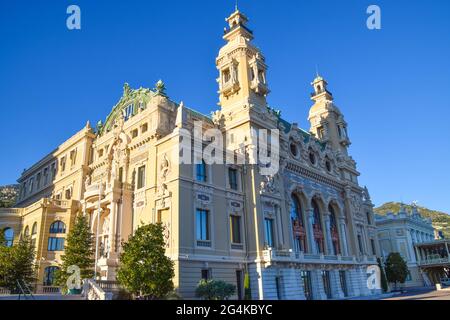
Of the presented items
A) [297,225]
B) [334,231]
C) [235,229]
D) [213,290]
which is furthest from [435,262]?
[213,290]

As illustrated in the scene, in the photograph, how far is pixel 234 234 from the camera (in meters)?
33.0

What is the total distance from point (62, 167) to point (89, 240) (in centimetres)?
2005

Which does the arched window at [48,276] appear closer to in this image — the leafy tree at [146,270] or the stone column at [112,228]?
the stone column at [112,228]

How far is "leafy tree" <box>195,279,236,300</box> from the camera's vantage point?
1002 inches

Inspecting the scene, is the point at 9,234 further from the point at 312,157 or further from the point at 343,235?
the point at 343,235

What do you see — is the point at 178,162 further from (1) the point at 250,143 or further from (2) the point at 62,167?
(2) the point at 62,167

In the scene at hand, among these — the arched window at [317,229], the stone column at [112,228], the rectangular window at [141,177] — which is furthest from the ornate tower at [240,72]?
the stone column at [112,228]

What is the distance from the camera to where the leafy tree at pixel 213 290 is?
1002 inches

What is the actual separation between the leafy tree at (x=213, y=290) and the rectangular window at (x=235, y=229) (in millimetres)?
6666

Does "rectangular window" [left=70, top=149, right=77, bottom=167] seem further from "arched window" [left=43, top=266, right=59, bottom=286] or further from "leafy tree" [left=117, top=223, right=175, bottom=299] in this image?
"leafy tree" [left=117, top=223, right=175, bottom=299]

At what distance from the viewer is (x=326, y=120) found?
60.8 meters

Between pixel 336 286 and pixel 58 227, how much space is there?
32.1 meters

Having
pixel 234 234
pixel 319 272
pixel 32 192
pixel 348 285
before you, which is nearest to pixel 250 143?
pixel 234 234

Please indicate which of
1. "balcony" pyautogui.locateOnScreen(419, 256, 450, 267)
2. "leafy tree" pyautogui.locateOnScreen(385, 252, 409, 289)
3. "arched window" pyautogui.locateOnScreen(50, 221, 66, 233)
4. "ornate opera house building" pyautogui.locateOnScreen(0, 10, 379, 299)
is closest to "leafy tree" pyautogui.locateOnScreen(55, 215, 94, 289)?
"ornate opera house building" pyautogui.locateOnScreen(0, 10, 379, 299)
